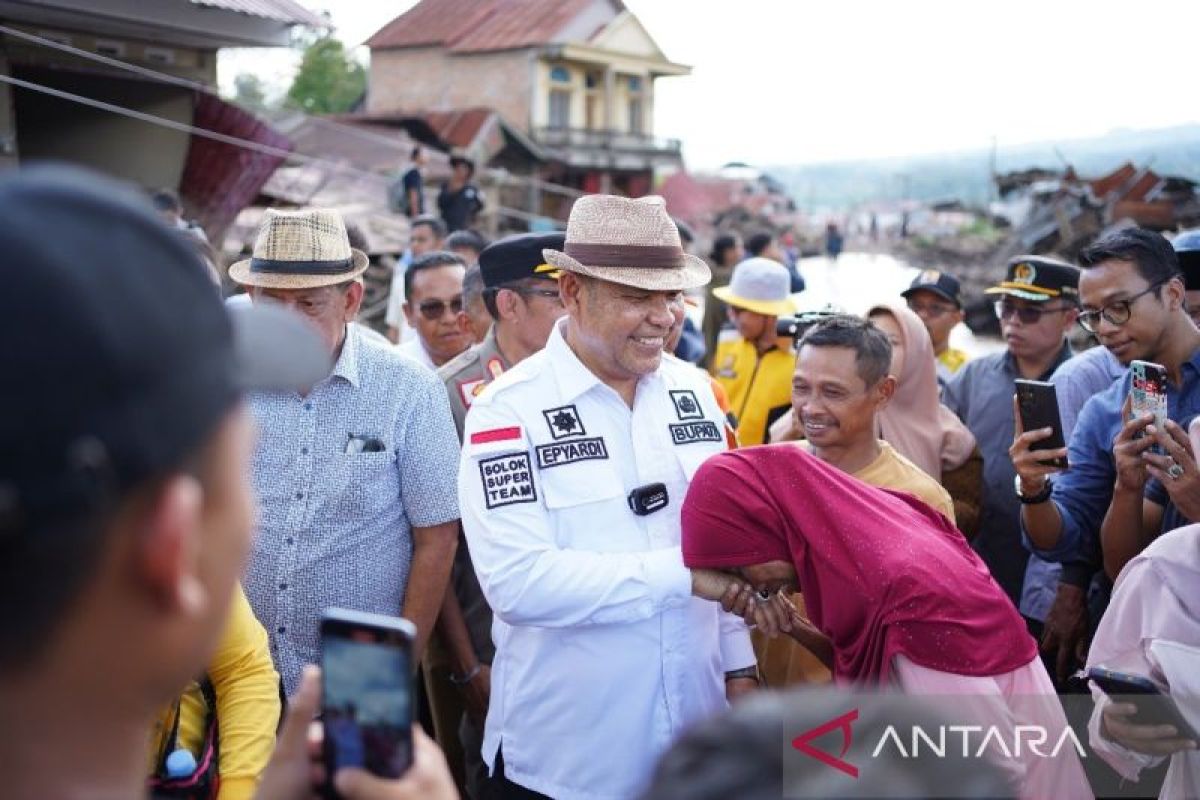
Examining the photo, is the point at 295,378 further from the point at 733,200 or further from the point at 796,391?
the point at 733,200

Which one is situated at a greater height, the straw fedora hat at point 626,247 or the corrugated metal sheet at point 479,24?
the corrugated metal sheet at point 479,24

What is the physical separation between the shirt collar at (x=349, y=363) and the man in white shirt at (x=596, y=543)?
19.8 inches

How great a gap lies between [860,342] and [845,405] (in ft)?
0.75

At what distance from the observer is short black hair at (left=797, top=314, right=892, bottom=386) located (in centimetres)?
356

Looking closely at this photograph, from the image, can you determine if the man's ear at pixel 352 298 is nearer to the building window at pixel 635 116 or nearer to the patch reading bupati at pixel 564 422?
the patch reading bupati at pixel 564 422

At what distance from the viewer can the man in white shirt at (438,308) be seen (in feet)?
18.1

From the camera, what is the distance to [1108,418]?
Result: 3.80m

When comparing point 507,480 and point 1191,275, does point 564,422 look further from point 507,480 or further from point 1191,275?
point 1191,275

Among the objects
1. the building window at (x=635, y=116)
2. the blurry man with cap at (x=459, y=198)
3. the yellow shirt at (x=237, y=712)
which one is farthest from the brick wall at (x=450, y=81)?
the yellow shirt at (x=237, y=712)

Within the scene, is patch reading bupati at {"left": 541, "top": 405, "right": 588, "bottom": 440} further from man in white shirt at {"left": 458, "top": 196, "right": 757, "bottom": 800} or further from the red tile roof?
the red tile roof

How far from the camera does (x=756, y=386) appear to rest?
5883 millimetres

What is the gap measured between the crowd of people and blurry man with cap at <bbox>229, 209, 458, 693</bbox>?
0.01m

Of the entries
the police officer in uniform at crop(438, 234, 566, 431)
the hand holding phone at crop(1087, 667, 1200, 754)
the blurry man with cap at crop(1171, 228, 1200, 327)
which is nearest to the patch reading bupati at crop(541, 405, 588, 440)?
the police officer in uniform at crop(438, 234, 566, 431)

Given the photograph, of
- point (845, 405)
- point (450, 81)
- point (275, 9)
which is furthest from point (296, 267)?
point (450, 81)
